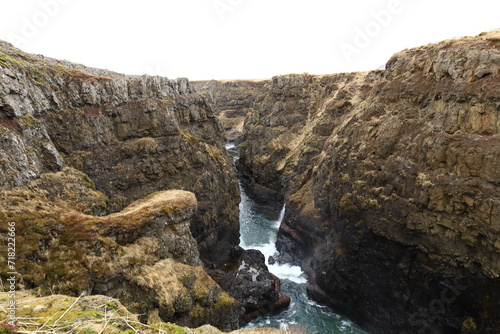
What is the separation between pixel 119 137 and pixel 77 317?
31.9 meters

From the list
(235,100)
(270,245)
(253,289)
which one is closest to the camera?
(253,289)

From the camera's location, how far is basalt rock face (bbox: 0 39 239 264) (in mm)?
24609

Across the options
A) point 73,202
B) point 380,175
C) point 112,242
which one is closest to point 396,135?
point 380,175

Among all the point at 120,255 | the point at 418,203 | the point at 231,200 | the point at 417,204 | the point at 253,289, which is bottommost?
the point at 253,289

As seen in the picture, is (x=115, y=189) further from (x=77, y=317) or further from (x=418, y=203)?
(x=418, y=203)

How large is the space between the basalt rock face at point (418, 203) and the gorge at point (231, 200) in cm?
14

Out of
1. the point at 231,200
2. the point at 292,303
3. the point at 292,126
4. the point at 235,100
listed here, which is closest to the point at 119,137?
the point at 231,200

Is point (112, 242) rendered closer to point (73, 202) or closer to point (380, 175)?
point (73, 202)

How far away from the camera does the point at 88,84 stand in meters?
34.1

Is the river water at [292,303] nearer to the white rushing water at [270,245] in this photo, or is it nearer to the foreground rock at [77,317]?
the white rushing water at [270,245]

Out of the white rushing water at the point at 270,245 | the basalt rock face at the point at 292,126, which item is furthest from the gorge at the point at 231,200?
the basalt rock face at the point at 292,126

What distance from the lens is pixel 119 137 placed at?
1454 inches

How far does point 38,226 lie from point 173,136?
25062 millimetres

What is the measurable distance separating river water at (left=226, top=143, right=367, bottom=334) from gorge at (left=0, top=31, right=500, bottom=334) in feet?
4.70
